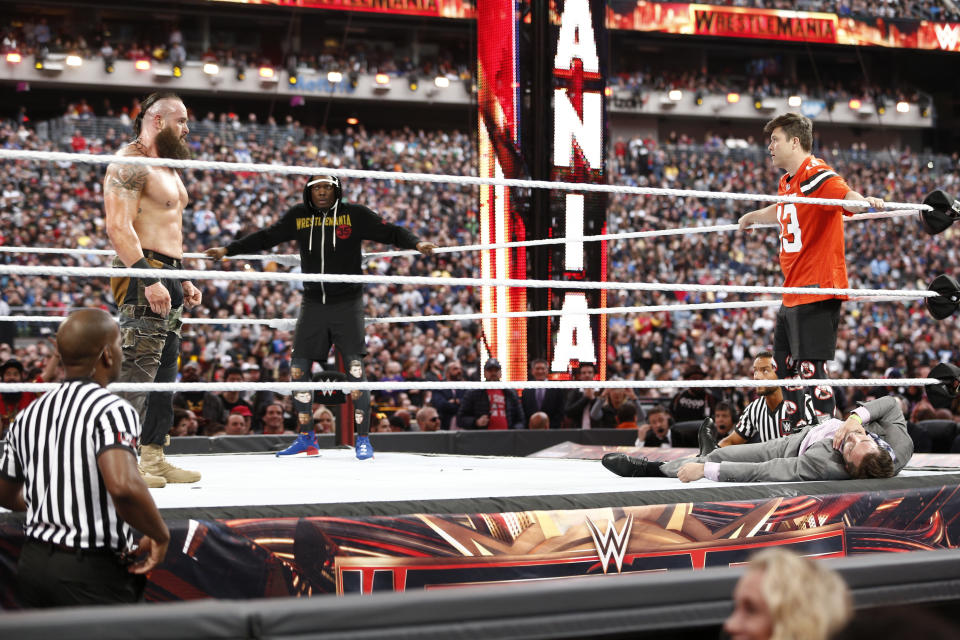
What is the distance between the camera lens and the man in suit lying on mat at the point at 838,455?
3385 mm

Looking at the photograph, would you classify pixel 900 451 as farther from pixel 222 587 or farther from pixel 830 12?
pixel 830 12

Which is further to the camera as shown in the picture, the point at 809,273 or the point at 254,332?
the point at 254,332

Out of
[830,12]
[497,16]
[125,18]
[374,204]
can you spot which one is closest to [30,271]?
[497,16]

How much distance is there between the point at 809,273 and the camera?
3.79 m

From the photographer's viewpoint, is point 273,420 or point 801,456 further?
point 273,420

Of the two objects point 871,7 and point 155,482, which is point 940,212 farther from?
point 871,7

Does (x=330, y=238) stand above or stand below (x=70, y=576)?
above

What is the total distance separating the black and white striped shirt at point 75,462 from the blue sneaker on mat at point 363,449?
2346mm

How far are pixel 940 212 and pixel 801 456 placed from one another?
3.71 feet

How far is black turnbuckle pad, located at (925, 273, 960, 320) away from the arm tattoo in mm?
2826

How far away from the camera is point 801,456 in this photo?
3443 millimetres

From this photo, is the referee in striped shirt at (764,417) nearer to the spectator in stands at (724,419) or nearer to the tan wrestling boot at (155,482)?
the spectator in stands at (724,419)

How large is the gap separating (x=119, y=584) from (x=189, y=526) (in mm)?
325

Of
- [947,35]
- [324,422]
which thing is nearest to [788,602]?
[324,422]
